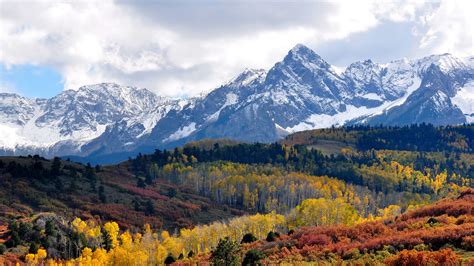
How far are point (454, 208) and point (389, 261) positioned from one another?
3756cm

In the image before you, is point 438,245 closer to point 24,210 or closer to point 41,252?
point 41,252

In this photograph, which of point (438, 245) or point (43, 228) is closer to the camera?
point (438, 245)

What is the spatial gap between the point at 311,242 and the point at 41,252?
3087 inches

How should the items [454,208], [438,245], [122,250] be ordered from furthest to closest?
[122,250] < [454,208] < [438,245]

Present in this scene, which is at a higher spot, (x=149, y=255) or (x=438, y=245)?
(x=438, y=245)

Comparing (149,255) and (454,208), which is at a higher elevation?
(454,208)

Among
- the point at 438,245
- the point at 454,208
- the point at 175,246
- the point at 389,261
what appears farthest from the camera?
the point at 175,246

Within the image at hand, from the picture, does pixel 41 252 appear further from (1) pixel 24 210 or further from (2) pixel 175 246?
(1) pixel 24 210

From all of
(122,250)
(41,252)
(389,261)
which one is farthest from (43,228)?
(389,261)

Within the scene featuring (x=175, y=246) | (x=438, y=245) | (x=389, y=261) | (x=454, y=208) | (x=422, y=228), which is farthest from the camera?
(x=175, y=246)

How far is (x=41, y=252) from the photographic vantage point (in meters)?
129

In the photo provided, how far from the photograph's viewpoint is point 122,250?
4855 inches

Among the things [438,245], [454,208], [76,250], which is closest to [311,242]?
[438,245]

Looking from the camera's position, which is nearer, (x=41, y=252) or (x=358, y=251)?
(x=358, y=251)
